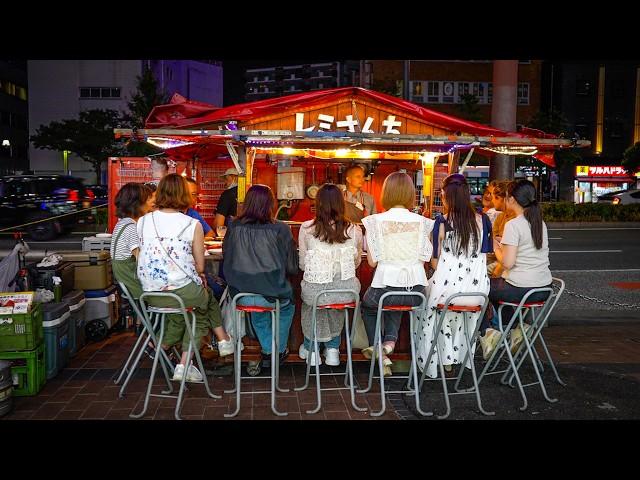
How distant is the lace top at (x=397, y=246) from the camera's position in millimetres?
5066

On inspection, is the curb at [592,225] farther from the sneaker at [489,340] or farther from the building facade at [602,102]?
the building facade at [602,102]

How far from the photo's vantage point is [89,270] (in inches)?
265

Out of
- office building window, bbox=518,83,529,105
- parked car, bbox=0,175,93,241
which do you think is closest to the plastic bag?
parked car, bbox=0,175,93,241

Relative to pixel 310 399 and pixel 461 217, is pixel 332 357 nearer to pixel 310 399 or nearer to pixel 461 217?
pixel 310 399

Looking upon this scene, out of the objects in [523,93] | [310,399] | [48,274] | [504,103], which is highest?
[523,93]

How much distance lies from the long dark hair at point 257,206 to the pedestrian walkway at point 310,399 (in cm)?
153

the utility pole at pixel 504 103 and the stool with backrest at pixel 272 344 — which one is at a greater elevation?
the utility pole at pixel 504 103

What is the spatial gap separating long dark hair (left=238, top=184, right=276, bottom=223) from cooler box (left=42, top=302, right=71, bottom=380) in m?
2.04

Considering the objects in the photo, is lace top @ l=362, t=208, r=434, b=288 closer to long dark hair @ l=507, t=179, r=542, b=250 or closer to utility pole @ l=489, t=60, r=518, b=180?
long dark hair @ l=507, t=179, r=542, b=250

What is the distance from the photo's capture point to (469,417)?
4.74 meters

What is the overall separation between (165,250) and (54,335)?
154 cm

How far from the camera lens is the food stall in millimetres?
6562

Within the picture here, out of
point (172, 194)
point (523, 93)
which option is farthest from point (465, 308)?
point (523, 93)

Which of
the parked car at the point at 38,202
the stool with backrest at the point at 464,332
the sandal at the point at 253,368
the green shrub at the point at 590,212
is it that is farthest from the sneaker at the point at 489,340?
the green shrub at the point at 590,212
